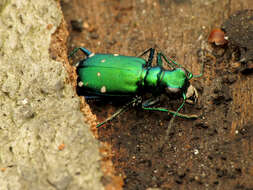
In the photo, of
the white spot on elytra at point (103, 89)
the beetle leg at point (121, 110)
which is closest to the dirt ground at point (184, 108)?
the beetle leg at point (121, 110)

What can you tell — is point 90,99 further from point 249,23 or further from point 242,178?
point 249,23

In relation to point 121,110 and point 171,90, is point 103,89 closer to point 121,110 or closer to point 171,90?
point 121,110

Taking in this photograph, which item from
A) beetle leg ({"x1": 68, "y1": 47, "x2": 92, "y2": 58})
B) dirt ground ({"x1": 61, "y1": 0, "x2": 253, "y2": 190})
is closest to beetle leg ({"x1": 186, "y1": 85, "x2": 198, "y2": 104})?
dirt ground ({"x1": 61, "y1": 0, "x2": 253, "y2": 190})

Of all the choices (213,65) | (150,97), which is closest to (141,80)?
(150,97)

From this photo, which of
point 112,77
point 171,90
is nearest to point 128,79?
point 112,77

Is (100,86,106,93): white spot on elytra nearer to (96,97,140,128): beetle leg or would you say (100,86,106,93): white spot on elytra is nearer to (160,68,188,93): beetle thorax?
(96,97,140,128): beetle leg

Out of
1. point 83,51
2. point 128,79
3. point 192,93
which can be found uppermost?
point 83,51

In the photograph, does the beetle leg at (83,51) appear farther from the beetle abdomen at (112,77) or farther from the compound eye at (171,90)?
the compound eye at (171,90)
